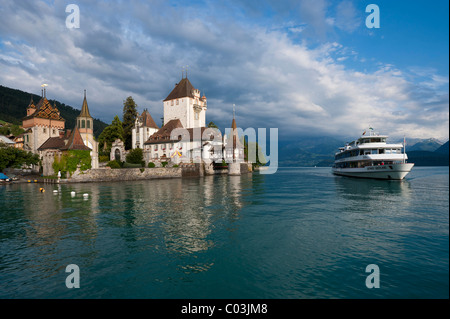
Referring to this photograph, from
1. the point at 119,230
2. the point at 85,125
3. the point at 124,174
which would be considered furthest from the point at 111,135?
the point at 119,230

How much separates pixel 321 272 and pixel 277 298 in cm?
263

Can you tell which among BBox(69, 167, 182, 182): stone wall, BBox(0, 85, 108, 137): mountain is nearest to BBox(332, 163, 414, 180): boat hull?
BBox(69, 167, 182, 182): stone wall

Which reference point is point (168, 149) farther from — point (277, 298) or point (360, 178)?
point (277, 298)

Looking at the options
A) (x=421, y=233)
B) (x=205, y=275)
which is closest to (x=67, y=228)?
(x=205, y=275)

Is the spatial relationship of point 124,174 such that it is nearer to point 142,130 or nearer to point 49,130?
point 142,130

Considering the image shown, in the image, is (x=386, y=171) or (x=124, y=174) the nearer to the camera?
(x=386, y=171)

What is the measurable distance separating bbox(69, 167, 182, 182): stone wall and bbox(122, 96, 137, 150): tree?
30.8 m

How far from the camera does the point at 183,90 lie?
3354 inches

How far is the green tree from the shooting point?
58.0 metres

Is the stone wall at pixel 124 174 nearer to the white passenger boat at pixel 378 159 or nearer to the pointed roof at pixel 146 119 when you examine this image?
the pointed roof at pixel 146 119

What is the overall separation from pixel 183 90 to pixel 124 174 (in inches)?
1589

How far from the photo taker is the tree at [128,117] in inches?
3428

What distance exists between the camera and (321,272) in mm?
9211
